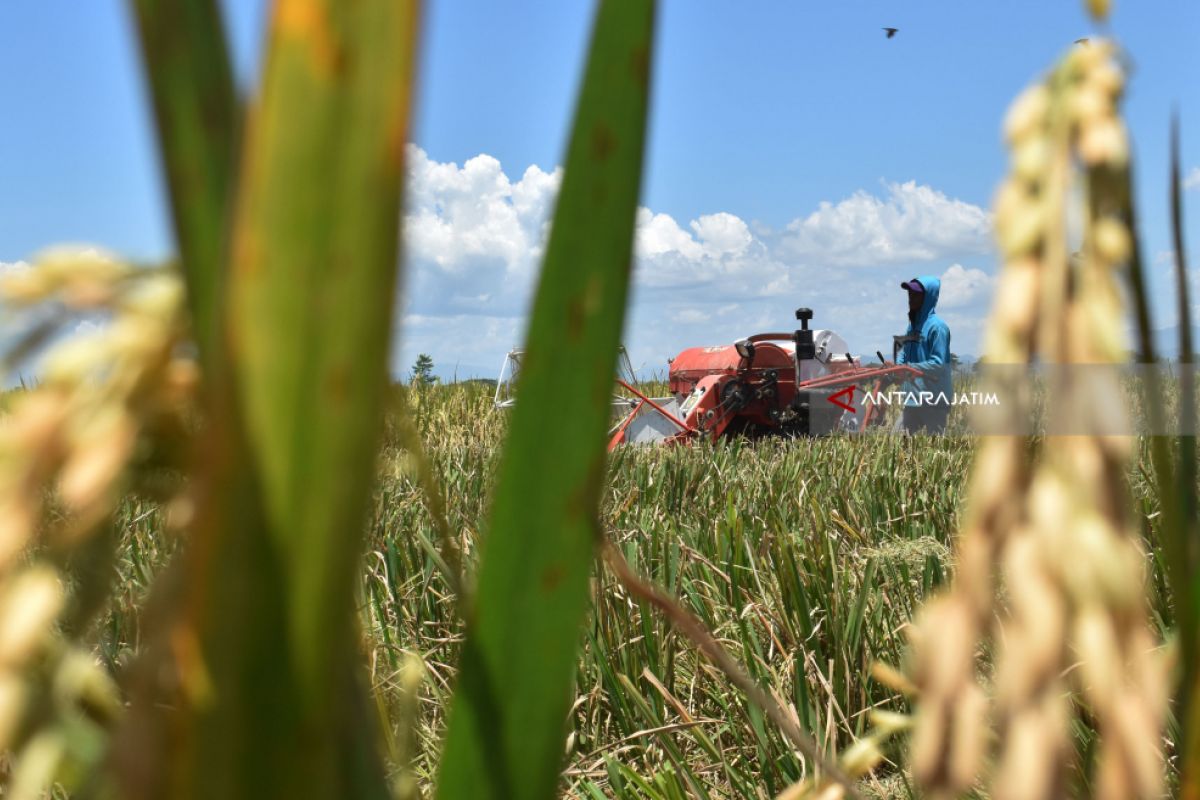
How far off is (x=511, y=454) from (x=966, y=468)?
364cm

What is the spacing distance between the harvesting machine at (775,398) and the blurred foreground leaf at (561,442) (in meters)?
6.17

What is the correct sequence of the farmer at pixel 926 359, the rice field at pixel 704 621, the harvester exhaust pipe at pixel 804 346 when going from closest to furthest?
1. the rice field at pixel 704 621
2. the farmer at pixel 926 359
3. the harvester exhaust pipe at pixel 804 346

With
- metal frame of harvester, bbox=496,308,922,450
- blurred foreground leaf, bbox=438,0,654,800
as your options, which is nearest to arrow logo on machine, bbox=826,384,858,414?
metal frame of harvester, bbox=496,308,922,450

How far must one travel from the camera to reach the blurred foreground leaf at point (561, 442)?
26 cm

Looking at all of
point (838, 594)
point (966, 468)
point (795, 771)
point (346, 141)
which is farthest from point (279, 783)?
point (966, 468)

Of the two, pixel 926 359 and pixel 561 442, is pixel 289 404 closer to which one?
pixel 561 442

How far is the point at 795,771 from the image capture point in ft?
4.43

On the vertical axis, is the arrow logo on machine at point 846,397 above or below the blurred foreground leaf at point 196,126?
below

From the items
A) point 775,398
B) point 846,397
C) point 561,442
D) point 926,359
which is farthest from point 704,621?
point 926,359

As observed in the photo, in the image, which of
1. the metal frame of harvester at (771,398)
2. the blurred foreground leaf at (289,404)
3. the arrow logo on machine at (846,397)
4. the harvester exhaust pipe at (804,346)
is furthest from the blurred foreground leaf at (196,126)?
the harvester exhaust pipe at (804,346)

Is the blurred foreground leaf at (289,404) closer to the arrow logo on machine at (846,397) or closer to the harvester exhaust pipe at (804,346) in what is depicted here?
the arrow logo on machine at (846,397)

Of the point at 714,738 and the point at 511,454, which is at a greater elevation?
the point at 511,454

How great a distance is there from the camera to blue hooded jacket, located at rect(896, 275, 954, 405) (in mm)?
7199

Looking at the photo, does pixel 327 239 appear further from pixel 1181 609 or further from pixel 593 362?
pixel 1181 609
